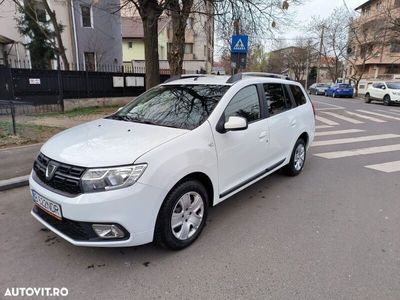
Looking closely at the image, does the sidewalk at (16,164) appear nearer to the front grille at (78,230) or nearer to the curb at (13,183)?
the curb at (13,183)

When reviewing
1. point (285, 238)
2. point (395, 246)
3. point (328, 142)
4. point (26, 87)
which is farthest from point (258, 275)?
point (26, 87)

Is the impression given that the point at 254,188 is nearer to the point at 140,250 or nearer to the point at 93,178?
the point at 140,250

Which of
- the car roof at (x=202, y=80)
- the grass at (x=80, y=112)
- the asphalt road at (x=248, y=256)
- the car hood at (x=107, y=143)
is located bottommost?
the asphalt road at (x=248, y=256)

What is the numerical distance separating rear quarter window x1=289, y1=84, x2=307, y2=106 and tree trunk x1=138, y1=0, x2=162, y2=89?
652cm

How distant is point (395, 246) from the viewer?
313cm

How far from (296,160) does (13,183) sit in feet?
15.2

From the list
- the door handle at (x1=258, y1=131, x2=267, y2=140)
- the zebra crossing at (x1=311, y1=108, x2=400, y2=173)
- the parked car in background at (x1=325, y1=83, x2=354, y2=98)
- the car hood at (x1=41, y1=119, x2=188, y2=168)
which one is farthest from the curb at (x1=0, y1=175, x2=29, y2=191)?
the parked car in background at (x1=325, y1=83, x2=354, y2=98)

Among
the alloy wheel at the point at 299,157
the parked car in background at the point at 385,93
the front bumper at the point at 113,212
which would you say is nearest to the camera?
the front bumper at the point at 113,212

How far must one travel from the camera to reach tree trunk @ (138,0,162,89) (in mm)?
9930

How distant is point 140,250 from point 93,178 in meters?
0.99

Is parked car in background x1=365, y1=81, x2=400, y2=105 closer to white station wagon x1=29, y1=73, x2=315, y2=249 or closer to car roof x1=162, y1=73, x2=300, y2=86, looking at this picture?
car roof x1=162, y1=73, x2=300, y2=86

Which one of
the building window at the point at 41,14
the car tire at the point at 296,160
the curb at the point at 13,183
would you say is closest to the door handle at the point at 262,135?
the car tire at the point at 296,160

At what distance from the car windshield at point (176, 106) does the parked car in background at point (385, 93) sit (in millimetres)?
21055

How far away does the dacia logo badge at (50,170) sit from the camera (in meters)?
2.69
